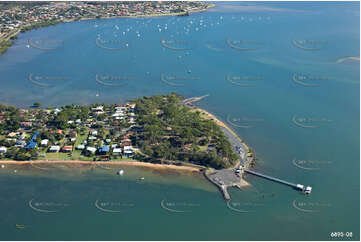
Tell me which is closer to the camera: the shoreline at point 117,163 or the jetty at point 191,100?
the shoreline at point 117,163

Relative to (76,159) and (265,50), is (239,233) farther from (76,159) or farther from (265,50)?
(265,50)

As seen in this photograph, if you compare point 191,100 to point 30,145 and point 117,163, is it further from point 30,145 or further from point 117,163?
point 30,145

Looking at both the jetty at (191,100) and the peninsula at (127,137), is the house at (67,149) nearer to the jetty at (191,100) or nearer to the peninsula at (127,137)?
the peninsula at (127,137)

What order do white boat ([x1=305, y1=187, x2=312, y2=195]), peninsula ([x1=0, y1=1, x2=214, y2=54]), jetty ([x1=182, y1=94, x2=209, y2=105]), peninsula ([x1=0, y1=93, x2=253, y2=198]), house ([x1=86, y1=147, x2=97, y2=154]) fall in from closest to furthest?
white boat ([x1=305, y1=187, x2=312, y2=195])
peninsula ([x1=0, y1=93, x2=253, y2=198])
house ([x1=86, y1=147, x2=97, y2=154])
jetty ([x1=182, y1=94, x2=209, y2=105])
peninsula ([x1=0, y1=1, x2=214, y2=54])

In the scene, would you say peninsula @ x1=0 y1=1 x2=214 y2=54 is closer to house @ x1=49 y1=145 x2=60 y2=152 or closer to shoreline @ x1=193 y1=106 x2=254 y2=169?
house @ x1=49 y1=145 x2=60 y2=152

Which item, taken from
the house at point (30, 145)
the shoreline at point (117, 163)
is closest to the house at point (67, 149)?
the shoreline at point (117, 163)

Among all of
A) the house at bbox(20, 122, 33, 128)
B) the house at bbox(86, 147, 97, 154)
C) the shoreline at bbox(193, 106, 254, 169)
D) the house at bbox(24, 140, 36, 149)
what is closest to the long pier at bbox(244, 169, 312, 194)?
the shoreline at bbox(193, 106, 254, 169)

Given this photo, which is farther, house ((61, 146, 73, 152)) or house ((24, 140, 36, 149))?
house ((24, 140, 36, 149))

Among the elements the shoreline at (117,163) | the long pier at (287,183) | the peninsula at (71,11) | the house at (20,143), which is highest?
the peninsula at (71,11)

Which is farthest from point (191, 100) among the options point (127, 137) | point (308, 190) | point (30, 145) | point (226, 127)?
point (308, 190)
